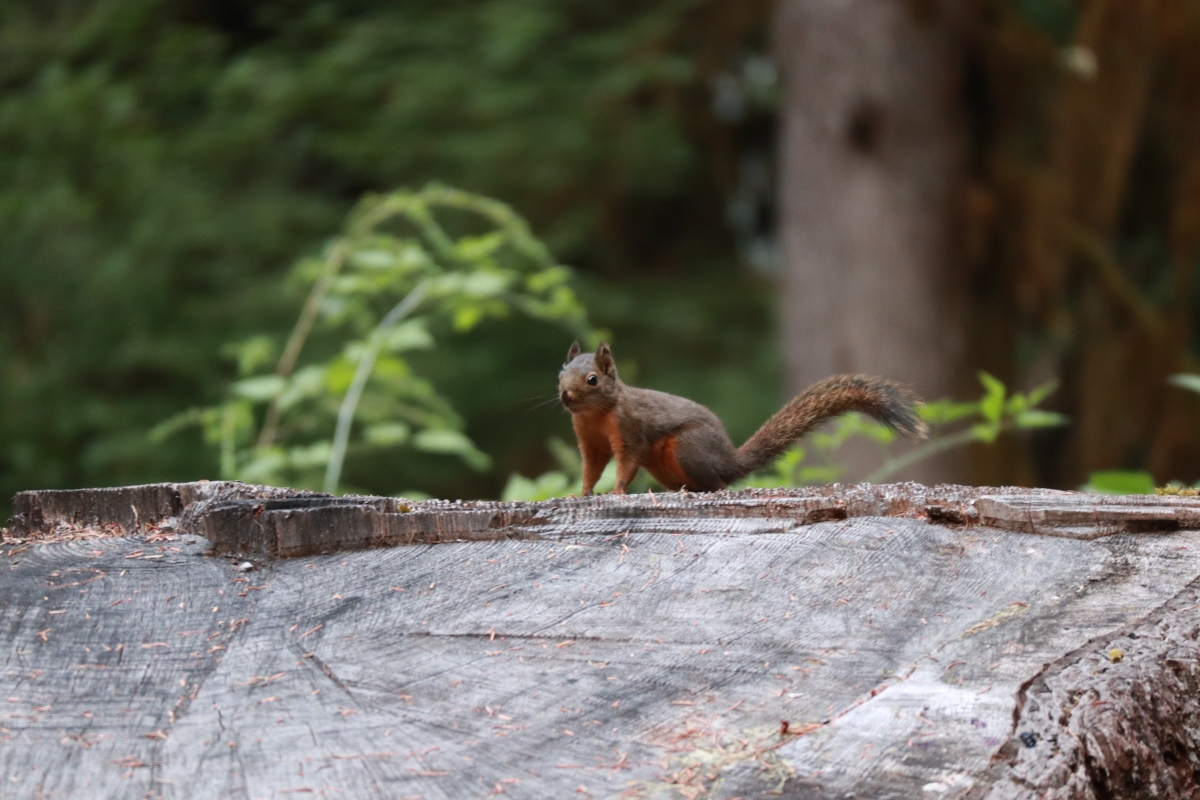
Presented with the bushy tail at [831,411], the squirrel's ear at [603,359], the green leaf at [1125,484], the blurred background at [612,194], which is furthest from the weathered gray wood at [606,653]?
the blurred background at [612,194]

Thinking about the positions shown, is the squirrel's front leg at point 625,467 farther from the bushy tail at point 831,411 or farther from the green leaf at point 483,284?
the green leaf at point 483,284

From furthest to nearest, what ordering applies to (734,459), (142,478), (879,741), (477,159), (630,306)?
1. (630,306)
2. (477,159)
3. (142,478)
4. (734,459)
5. (879,741)

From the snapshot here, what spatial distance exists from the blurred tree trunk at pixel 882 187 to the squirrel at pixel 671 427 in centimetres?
223

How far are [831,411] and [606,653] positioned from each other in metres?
1.37

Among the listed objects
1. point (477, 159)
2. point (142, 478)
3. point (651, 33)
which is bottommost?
point (142, 478)

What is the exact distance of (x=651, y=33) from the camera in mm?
6066

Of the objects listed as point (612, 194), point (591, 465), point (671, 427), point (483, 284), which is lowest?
point (591, 465)

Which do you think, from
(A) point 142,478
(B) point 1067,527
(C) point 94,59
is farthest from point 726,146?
(B) point 1067,527

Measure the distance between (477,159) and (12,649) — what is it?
16.4 ft

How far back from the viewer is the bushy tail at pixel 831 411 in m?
2.33

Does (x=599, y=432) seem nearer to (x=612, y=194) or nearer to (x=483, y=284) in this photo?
(x=483, y=284)

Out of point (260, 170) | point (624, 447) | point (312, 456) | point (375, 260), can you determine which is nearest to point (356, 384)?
point (312, 456)

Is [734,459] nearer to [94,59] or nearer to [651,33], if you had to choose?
[651,33]

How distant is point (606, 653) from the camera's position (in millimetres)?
1207
